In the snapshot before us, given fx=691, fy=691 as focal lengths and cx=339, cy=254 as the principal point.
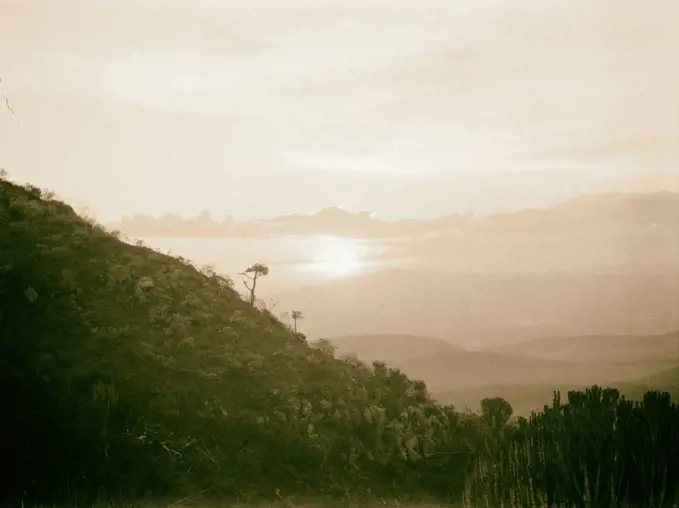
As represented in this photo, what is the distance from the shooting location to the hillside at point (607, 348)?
8.70 meters

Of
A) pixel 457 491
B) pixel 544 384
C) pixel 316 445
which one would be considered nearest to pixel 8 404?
pixel 316 445

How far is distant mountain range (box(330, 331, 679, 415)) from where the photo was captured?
8.47 meters

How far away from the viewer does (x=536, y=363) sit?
8.84 metres

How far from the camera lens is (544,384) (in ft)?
28.4

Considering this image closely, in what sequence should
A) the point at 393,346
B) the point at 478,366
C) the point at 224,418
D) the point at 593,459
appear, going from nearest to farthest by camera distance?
the point at 593,459
the point at 224,418
the point at 393,346
the point at 478,366

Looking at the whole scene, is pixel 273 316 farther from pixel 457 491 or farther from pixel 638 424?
pixel 638 424

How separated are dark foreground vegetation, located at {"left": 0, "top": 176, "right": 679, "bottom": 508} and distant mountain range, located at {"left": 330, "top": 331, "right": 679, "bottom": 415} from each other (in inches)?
42.2

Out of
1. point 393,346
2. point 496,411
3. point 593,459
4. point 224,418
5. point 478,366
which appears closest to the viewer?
point 593,459

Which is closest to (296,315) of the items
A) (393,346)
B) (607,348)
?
(393,346)

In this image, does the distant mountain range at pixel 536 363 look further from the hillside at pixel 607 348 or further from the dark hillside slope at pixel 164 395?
the dark hillside slope at pixel 164 395

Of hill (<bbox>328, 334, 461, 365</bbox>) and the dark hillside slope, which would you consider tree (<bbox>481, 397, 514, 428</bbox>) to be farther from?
hill (<bbox>328, 334, 461, 365</bbox>)

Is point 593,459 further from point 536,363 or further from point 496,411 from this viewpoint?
point 536,363

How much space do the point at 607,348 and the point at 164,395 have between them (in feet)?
18.3

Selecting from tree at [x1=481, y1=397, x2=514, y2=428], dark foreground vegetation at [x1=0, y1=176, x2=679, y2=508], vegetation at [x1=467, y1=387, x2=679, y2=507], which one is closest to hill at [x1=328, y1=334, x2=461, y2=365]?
dark foreground vegetation at [x1=0, y1=176, x2=679, y2=508]
